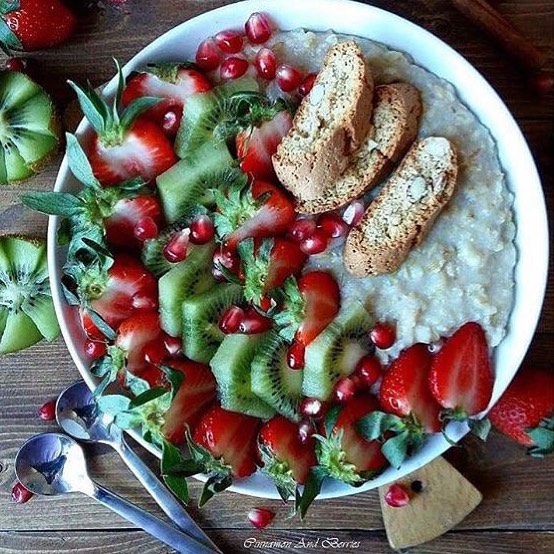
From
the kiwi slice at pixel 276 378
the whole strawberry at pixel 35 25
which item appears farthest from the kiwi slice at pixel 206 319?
the whole strawberry at pixel 35 25

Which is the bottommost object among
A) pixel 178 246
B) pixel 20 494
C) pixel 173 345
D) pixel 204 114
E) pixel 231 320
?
pixel 20 494

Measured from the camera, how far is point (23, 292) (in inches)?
86.6

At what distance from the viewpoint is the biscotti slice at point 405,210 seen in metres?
1.85

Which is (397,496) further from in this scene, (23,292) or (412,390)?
(23,292)

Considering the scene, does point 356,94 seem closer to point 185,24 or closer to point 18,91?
point 185,24

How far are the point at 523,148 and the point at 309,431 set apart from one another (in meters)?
0.84

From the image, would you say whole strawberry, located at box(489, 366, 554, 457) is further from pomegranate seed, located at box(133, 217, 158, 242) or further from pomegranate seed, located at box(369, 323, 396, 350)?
pomegranate seed, located at box(133, 217, 158, 242)

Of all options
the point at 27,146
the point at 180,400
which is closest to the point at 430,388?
the point at 180,400

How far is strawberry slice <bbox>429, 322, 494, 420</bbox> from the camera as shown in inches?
74.2

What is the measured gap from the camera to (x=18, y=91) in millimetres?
2111

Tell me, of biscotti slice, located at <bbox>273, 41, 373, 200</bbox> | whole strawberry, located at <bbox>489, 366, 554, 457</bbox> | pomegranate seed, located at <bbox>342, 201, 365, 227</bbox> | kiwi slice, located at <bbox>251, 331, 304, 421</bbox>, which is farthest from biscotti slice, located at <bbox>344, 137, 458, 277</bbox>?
whole strawberry, located at <bbox>489, 366, 554, 457</bbox>

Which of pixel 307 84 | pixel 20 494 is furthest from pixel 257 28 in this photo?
pixel 20 494

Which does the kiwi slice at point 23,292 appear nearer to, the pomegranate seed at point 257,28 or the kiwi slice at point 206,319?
the kiwi slice at point 206,319

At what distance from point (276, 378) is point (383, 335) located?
28 centimetres
